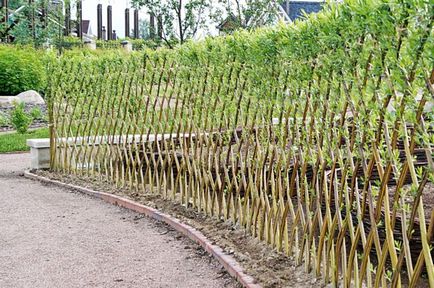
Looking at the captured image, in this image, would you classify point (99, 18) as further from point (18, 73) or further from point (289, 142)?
point (289, 142)

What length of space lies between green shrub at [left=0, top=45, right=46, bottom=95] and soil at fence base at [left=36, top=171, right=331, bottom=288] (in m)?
14.4

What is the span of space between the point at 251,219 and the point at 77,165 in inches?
173

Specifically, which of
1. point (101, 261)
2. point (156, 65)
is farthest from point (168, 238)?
point (156, 65)

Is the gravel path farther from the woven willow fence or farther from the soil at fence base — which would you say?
the woven willow fence

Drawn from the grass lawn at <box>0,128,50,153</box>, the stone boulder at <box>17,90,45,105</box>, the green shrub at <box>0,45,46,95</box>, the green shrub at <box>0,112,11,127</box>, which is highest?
the green shrub at <box>0,45,46,95</box>

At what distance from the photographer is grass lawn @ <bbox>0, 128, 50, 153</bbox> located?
40.8ft

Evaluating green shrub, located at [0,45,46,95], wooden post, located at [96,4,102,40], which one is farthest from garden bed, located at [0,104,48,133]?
wooden post, located at [96,4,102,40]

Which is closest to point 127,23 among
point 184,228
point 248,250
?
point 184,228

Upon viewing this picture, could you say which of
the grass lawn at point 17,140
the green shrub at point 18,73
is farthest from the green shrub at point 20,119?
the green shrub at point 18,73

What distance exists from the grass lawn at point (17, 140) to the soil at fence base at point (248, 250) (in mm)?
5766

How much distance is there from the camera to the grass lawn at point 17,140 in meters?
12.4

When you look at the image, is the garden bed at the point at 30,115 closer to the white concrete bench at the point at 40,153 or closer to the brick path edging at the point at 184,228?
the white concrete bench at the point at 40,153

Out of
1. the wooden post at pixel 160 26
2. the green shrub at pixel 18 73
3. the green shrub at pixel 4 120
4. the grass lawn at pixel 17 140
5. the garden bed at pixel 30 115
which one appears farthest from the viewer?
the wooden post at pixel 160 26

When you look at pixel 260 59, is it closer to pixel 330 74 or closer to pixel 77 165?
pixel 330 74
